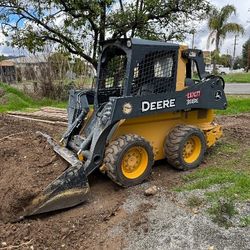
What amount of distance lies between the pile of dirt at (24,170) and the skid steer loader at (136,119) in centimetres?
11

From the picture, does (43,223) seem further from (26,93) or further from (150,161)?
(26,93)

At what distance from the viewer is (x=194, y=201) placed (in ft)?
13.5

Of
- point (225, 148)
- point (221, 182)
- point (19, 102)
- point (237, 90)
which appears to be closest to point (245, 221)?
point (221, 182)

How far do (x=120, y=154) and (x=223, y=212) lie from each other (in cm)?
136

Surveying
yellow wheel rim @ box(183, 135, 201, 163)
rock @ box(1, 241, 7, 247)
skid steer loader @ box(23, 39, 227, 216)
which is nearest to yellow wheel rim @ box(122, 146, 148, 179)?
skid steer loader @ box(23, 39, 227, 216)

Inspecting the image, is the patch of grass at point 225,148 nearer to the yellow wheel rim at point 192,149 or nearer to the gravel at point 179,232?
the yellow wheel rim at point 192,149

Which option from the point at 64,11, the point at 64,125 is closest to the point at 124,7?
the point at 64,11

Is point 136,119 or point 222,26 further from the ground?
point 222,26

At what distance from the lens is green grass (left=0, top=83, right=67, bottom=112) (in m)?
12.7

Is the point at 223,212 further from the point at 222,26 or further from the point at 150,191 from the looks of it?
the point at 222,26

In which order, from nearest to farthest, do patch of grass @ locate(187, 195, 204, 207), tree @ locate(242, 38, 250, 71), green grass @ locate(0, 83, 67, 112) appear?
1. patch of grass @ locate(187, 195, 204, 207)
2. green grass @ locate(0, 83, 67, 112)
3. tree @ locate(242, 38, 250, 71)

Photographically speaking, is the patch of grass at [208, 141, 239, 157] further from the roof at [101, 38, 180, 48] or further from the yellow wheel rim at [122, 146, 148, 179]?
the roof at [101, 38, 180, 48]

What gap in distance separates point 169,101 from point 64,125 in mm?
4414

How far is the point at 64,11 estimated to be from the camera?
9.91 m
